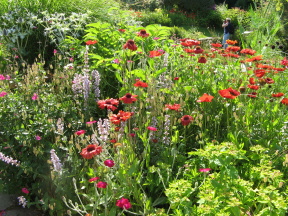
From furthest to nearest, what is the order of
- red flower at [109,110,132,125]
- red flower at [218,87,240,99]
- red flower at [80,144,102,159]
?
red flower at [218,87,240,99] < red flower at [109,110,132,125] < red flower at [80,144,102,159]

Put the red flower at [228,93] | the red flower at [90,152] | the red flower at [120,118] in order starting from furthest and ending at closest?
the red flower at [228,93]
the red flower at [120,118]
the red flower at [90,152]

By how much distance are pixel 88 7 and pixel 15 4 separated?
1068 millimetres

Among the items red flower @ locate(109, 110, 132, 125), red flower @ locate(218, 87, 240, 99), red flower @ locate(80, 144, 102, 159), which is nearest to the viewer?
red flower @ locate(80, 144, 102, 159)

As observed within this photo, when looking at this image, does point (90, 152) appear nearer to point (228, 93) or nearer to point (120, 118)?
point (120, 118)

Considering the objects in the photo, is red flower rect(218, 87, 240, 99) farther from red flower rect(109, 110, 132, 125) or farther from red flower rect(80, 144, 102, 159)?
red flower rect(80, 144, 102, 159)

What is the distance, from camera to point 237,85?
10.1ft

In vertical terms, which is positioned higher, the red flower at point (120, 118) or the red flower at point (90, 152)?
the red flower at point (120, 118)

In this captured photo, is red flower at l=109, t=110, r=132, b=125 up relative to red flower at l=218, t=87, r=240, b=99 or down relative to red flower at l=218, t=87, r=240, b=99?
down

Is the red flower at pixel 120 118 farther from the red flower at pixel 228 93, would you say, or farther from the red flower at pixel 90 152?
the red flower at pixel 228 93

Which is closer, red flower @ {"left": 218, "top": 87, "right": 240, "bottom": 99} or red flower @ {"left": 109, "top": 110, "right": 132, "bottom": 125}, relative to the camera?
red flower @ {"left": 109, "top": 110, "right": 132, "bottom": 125}

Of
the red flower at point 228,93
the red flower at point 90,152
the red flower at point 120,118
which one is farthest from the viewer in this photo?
the red flower at point 228,93

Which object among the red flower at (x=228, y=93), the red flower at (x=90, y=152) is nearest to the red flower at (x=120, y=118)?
the red flower at (x=90, y=152)

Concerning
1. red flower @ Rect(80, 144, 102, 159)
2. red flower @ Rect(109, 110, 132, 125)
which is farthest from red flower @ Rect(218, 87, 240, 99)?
red flower @ Rect(80, 144, 102, 159)

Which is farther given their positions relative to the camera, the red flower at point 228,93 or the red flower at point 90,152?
the red flower at point 228,93
